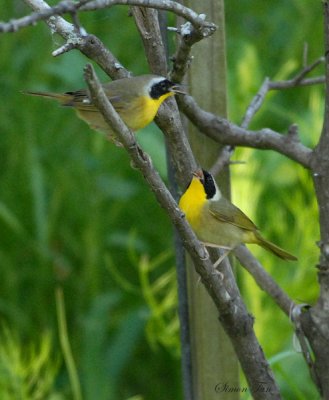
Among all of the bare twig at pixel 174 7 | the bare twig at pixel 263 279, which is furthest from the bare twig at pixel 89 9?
the bare twig at pixel 263 279

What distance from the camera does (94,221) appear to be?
309cm

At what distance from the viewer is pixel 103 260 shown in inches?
123

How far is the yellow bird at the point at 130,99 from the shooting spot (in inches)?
78.5

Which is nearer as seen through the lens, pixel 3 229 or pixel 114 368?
pixel 114 368

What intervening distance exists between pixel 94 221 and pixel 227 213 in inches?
36.1

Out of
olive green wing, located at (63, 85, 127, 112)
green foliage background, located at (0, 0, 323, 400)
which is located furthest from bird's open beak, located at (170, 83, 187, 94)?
green foliage background, located at (0, 0, 323, 400)

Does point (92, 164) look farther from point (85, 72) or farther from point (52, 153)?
point (85, 72)

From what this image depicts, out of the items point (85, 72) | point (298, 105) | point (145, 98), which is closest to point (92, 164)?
point (298, 105)

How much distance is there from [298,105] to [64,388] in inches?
55.4

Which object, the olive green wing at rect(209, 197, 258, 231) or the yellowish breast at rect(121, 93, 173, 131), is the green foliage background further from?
the yellowish breast at rect(121, 93, 173, 131)

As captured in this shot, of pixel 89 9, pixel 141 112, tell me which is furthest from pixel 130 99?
pixel 89 9

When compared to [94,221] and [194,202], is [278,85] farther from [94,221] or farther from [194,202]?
[94,221]

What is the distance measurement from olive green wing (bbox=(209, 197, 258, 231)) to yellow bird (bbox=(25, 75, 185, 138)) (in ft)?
0.88

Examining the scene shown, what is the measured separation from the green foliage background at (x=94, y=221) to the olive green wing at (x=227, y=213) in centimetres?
52
